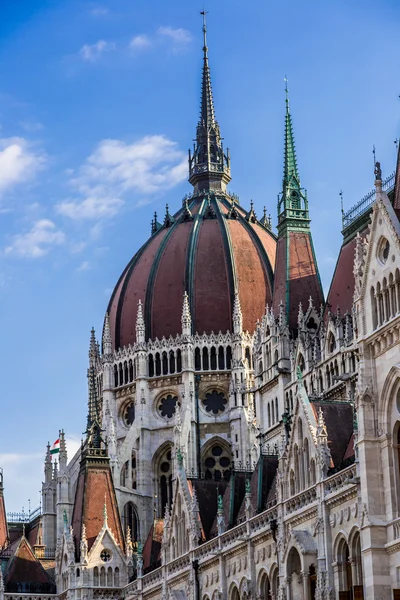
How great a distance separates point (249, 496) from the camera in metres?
60.4

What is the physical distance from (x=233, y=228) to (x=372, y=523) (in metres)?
62.3

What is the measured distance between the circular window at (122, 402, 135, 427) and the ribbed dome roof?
4.80 m

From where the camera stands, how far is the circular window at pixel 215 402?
331ft

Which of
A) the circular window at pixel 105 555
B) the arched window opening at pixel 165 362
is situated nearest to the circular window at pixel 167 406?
the arched window opening at pixel 165 362

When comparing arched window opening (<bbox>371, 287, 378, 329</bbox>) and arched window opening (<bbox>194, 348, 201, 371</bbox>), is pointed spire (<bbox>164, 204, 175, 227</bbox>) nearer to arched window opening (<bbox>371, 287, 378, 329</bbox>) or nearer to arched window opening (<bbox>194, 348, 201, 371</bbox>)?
arched window opening (<bbox>194, 348, 201, 371</bbox>)

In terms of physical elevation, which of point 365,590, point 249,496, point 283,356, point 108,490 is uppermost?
point 283,356

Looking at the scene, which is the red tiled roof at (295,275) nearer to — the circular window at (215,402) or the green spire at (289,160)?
the green spire at (289,160)

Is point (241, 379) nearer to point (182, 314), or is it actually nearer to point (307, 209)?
point (182, 314)

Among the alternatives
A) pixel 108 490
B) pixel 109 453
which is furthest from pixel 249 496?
pixel 109 453

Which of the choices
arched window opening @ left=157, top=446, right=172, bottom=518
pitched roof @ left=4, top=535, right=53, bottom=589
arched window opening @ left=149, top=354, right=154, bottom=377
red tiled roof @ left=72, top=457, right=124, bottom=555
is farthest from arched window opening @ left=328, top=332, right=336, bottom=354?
arched window opening @ left=149, top=354, right=154, bottom=377

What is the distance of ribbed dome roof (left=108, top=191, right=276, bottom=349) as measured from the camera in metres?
103

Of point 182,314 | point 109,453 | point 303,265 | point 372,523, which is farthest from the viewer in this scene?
point 182,314

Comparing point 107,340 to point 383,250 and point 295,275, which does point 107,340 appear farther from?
point 383,250

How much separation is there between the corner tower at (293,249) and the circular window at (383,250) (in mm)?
32088
